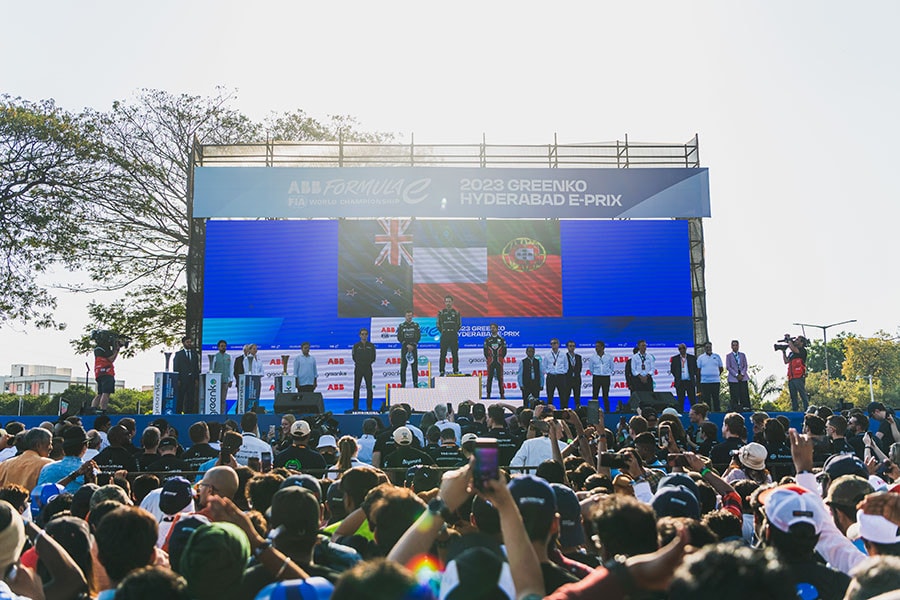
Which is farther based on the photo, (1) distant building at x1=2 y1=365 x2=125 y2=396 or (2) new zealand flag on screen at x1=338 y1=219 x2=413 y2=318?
(1) distant building at x1=2 y1=365 x2=125 y2=396

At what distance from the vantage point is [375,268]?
68.5 feet

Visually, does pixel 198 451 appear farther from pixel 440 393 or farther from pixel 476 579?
pixel 440 393

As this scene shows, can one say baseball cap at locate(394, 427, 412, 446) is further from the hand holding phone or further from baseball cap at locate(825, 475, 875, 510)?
the hand holding phone

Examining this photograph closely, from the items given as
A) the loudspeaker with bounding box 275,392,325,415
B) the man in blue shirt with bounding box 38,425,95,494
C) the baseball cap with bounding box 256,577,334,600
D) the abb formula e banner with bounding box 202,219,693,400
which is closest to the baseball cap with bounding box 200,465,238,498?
the baseball cap with bounding box 256,577,334,600

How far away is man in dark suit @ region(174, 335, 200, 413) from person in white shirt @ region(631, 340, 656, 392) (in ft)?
31.7

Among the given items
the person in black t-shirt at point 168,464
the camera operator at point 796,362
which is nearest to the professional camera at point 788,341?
the camera operator at point 796,362

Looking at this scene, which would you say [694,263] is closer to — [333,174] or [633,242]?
[633,242]

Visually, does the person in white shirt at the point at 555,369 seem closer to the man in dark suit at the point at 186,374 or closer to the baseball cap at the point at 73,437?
the man in dark suit at the point at 186,374

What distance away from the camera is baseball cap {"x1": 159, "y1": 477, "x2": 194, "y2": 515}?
→ 4984 millimetres

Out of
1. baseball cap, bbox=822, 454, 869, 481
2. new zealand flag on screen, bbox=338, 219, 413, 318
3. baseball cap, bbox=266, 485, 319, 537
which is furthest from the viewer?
new zealand flag on screen, bbox=338, 219, 413, 318

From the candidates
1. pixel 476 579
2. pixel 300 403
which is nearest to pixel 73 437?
pixel 476 579

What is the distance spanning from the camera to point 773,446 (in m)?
8.50

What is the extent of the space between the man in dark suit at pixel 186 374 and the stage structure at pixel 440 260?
1.52 m

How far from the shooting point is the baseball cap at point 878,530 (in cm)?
380
